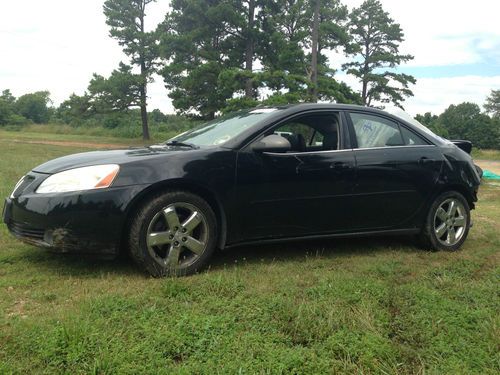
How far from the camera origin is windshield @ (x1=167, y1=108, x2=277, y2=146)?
424cm

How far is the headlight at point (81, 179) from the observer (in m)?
3.57

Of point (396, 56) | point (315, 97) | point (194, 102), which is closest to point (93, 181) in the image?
point (315, 97)

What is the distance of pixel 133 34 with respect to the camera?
36.3 m

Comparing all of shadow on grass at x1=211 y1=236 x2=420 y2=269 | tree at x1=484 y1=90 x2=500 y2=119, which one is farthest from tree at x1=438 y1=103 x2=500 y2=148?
shadow on grass at x1=211 y1=236 x2=420 y2=269

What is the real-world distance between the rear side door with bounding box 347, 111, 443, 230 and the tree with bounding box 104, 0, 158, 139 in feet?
110

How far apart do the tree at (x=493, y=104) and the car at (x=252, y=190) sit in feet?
295

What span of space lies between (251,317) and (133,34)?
120 feet

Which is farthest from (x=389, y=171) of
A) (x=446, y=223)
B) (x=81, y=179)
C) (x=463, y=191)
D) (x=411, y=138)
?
(x=81, y=179)

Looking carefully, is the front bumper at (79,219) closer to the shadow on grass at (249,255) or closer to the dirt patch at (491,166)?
the shadow on grass at (249,255)

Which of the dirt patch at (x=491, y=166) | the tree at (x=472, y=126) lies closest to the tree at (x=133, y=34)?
the dirt patch at (x=491, y=166)

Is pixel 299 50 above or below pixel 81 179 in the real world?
above

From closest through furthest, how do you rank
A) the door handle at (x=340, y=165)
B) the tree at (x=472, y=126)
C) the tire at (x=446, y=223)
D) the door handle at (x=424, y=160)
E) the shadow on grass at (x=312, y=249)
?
1. the door handle at (x=340, y=165)
2. the shadow on grass at (x=312, y=249)
3. the door handle at (x=424, y=160)
4. the tire at (x=446, y=223)
5. the tree at (x=472, y=126)

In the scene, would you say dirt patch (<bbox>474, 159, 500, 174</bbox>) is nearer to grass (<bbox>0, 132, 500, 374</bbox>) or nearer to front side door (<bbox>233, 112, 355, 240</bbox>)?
front side door (<bbox>233, 112, 355, 240</bbox>)

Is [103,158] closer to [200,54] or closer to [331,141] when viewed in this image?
[331,141]
